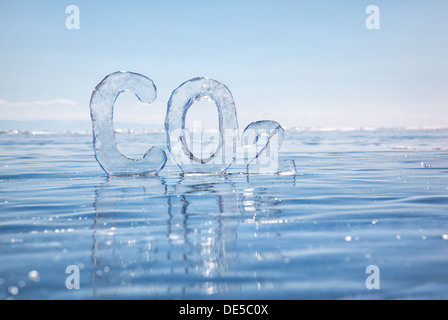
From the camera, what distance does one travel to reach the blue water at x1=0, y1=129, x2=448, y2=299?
9.75 ft

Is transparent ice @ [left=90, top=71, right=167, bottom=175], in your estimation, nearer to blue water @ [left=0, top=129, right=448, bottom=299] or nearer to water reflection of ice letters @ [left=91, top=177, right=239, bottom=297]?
blue water @ [left=0, top=129, right=448, bottom=299]

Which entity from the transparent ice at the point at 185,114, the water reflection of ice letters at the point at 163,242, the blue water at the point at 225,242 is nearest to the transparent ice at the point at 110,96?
the transparent ice at the point at 185,114

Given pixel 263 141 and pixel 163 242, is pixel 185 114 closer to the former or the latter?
pixel 263 141

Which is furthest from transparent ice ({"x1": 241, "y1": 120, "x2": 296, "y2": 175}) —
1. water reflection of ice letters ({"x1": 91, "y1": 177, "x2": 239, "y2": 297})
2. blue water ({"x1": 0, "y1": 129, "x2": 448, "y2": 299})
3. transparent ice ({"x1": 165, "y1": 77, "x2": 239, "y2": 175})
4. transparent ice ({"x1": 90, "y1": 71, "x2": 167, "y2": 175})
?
water reflection of ice letters ({"x1": 91, "y1": 177, "x2": 239, "y2": 297})

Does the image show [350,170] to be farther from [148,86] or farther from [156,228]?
[156,228]

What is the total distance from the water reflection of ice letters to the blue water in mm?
12

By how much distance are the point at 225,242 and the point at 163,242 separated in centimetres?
57

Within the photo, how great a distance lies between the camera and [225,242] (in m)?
3.99

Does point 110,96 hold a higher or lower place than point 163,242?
higher

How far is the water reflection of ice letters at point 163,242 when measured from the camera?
305 centimetres

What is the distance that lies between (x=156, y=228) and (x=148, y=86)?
443cm

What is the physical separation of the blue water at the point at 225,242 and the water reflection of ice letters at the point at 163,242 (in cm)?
1

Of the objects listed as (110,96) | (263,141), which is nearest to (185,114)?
(110,96)
